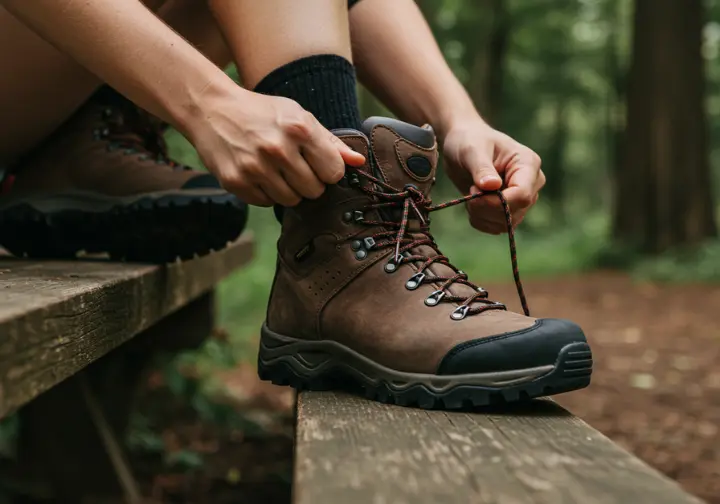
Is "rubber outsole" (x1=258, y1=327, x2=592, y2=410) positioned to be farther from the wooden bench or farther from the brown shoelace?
the wooden bench

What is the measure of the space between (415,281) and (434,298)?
0.13 feet

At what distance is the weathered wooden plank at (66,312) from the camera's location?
2.95 feet

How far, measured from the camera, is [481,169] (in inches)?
54.3

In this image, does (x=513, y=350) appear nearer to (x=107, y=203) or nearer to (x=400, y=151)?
(x=400, y=151)

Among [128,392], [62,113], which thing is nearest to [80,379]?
[128,392]

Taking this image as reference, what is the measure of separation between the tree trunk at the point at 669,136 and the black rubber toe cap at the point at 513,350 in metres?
7.79

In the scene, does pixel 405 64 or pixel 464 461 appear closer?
pixel 464 461

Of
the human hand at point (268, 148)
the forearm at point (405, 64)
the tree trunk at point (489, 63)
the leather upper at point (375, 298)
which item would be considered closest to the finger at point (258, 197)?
the human hand at point (268, 148)

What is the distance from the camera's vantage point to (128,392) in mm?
2627

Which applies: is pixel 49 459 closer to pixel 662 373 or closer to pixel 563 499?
pixel 563 499

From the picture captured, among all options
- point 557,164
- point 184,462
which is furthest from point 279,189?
point 557,164

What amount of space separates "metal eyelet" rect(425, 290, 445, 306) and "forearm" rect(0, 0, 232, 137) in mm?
423

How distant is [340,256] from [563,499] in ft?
2.07

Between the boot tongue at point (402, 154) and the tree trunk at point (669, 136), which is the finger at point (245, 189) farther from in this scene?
the tree trunk at point (669, 136)
